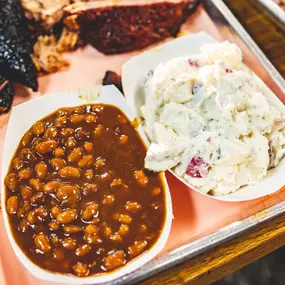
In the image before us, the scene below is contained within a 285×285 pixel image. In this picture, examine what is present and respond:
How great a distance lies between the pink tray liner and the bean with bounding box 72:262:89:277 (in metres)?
0.13

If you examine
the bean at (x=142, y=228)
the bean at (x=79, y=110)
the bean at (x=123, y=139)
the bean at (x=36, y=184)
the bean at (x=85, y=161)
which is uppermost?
the bean at (x=123, y=139)

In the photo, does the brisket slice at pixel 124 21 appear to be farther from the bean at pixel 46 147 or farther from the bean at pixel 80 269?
the bean at pixel 80 269

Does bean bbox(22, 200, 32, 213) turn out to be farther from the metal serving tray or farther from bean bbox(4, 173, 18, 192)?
the metal serving tray

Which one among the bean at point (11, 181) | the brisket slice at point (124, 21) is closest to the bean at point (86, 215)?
the bean at point (11, 181)

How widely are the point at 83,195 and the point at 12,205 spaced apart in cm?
27

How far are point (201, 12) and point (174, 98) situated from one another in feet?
3.09

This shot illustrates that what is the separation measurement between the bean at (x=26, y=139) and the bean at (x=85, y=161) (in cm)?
26

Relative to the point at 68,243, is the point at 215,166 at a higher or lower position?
higher

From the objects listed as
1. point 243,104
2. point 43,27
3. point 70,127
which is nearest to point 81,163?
point 70,127

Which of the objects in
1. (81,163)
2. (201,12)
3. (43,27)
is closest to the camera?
(81,163)

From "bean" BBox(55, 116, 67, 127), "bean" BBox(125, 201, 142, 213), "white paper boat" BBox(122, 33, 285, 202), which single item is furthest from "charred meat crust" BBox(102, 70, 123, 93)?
"bean" BBox(125, 201, 142, 213)

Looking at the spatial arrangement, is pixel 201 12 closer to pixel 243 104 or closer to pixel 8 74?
pixel 243 104

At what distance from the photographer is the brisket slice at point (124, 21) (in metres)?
2.29

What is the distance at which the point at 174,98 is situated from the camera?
1812mm
